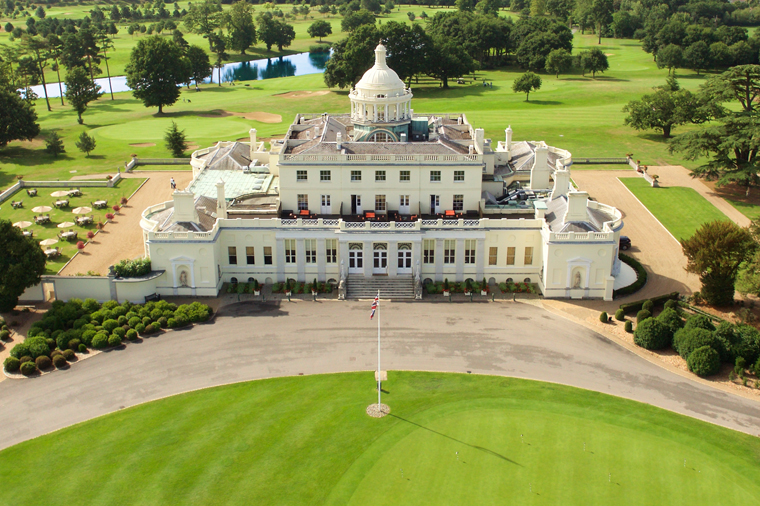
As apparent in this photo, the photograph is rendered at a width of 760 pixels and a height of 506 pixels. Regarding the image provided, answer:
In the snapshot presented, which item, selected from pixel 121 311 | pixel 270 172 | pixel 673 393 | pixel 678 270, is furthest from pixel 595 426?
pixel 270 172

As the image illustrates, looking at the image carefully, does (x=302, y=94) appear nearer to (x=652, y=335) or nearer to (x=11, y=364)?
(x=11, y=364)

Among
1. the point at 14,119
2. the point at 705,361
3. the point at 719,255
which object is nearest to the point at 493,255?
the point at 719,255

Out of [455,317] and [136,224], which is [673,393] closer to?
[455,317]

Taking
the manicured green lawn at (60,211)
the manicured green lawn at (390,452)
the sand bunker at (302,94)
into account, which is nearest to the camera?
the manicured green lawn at (390,452)

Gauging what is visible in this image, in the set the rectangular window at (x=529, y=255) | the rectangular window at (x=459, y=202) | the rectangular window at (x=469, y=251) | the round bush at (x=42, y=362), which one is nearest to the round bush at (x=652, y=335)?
the rectangular window at (x=529, y=255)

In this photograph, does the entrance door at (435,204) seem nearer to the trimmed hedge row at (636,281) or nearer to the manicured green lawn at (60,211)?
the trimmed hedge row at (636,281)
